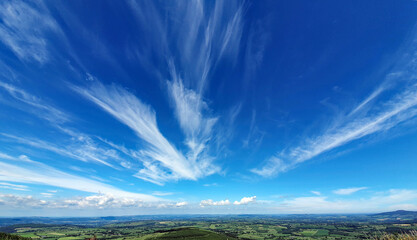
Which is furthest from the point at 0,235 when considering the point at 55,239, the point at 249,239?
the point at 249,239

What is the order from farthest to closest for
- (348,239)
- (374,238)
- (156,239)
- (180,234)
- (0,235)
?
(348,239), (180,234), (156,239), (0,235), (374,238)

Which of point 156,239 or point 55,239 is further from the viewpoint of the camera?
point 55,239

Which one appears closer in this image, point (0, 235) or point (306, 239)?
point (0, 235)

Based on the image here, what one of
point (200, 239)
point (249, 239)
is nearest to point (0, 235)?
point (200, 239)

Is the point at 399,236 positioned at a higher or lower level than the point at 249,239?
higher

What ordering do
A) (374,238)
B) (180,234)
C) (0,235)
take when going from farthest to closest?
(180,234)
(0,235)
(374,238)

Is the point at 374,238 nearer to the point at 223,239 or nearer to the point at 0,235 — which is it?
the point at 0,235

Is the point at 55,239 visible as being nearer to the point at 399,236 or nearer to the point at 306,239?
the point at 306,239

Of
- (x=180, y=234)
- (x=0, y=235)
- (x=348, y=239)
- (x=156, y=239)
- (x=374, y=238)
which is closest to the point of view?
(x=374, y=238)

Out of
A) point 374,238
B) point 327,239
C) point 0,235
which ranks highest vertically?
point 374,238
